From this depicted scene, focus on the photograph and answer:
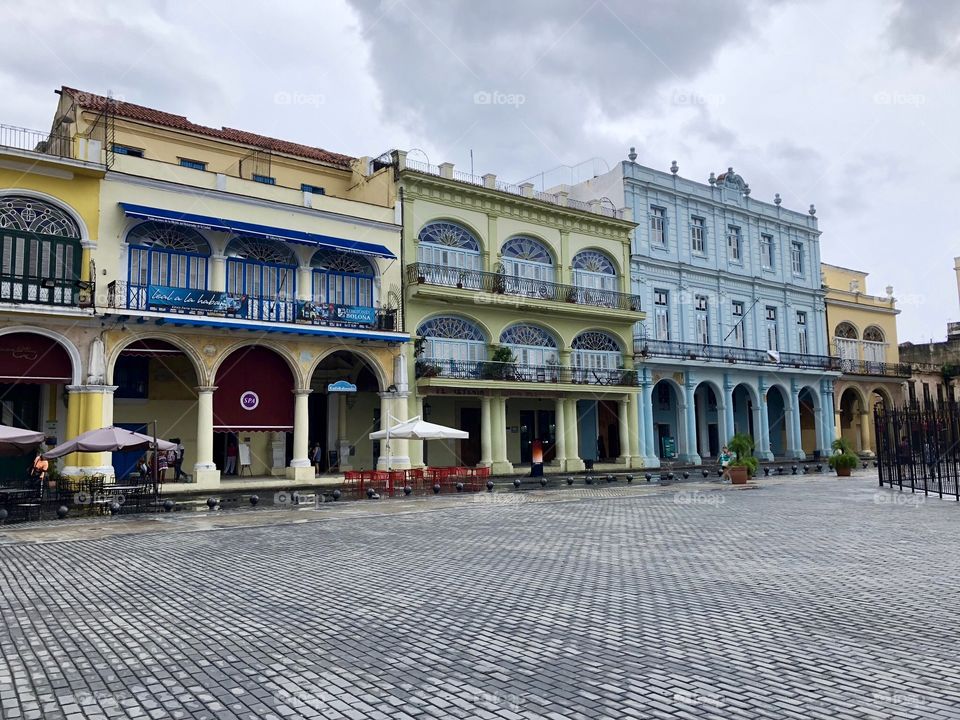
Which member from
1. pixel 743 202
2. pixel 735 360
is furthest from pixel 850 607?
pixel 743 202

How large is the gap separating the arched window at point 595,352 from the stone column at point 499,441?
13.9 ft

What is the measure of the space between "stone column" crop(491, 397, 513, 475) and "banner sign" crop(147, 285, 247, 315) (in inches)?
419

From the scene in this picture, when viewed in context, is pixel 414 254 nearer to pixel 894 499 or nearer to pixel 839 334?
pixel 894 499

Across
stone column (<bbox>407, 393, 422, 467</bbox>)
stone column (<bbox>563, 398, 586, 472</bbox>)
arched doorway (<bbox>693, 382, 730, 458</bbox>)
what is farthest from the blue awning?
arched doorway (<bbox>693, 382, 730, 458</bbox>)

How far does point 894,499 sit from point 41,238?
2303cm

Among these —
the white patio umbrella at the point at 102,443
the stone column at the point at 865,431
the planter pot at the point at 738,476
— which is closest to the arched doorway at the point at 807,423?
the stone column at the point at 865,431

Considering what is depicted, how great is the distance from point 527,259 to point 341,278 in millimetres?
8750

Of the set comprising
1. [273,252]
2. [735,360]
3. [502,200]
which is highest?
[502,200]

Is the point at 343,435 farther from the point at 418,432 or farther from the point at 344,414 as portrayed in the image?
the point at 418,432

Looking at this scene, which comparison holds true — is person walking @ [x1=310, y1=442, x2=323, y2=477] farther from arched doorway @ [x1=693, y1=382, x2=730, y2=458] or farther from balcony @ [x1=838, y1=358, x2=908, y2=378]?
balcony @ [x1=838, y1=358, x2=908, y2=378]

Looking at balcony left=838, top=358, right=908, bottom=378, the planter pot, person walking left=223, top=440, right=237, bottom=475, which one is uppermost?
balcony left=838, top=358, right=908, bottom=378

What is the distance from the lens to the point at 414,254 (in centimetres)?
2827

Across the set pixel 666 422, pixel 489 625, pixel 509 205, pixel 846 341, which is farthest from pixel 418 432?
pixel 846 341

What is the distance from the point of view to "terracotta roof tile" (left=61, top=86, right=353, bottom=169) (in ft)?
81.0
